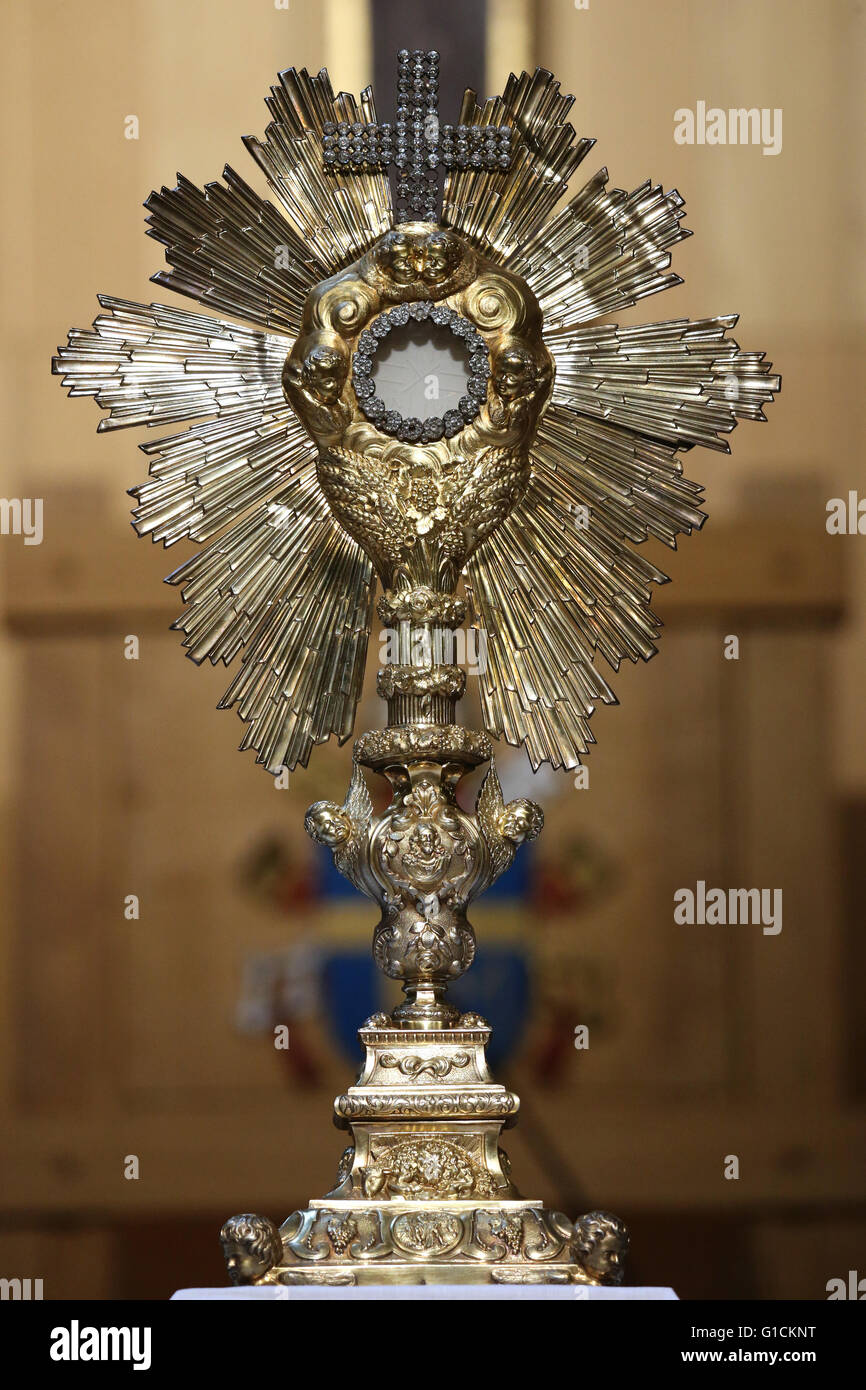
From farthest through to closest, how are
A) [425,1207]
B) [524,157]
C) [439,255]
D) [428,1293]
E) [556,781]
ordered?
[556,781] → [524,157] → [439,255] → [425,1207] → [428,1293]

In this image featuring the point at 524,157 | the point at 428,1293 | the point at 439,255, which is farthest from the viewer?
the point at 524,157

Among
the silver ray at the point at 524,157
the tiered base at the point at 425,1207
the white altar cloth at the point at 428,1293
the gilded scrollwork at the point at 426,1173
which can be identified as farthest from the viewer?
the silver ray at the point at 524,157

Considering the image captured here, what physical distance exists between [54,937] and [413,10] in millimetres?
1973

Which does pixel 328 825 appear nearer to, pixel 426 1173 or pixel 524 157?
pixel 426 1173

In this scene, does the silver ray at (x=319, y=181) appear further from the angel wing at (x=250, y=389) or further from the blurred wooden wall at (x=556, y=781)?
the blurred wooden wall at (x=556, y=781)

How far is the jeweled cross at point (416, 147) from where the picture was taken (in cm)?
279

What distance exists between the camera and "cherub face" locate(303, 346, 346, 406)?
2732 mm

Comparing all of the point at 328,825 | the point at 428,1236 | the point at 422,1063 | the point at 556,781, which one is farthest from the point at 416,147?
the point at 428,1236

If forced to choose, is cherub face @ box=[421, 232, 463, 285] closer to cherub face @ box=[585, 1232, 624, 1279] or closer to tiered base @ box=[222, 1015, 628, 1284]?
tiered base @ box=[222, 1015, 628, 1284]

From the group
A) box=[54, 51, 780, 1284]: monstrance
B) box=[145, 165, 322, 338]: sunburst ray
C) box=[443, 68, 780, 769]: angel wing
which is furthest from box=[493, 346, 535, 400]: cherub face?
box=[145, 165, 322, 338]: sunburst ray

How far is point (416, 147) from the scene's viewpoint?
2793 mm

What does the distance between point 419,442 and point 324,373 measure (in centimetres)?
17

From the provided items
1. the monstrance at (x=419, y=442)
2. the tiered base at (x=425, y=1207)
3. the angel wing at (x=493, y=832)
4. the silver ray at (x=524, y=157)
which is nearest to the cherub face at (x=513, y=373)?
the monstrance at (x=419, y=442)

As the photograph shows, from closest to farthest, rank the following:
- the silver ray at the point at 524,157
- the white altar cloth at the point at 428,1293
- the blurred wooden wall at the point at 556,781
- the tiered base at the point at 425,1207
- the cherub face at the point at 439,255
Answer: the white altar cloth at the point at 428,1293 < the tiered base at the point at 425,1207 < the cherub face at the point at 439,255 < the silver ray at the point at 524,157 < the blurred wooden wall at the point at 556,781
